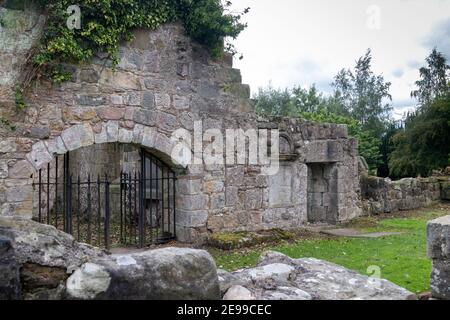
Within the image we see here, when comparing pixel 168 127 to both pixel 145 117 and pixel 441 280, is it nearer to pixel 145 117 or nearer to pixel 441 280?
pixel 145 117

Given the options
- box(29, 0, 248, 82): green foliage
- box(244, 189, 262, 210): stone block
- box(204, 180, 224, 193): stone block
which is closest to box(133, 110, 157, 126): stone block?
box(29, 0, 248, 82): green foliage

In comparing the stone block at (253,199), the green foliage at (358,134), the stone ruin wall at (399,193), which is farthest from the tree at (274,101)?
the stone block at (253,199)

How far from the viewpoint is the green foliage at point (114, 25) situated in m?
6.41

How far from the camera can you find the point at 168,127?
754 centimetres

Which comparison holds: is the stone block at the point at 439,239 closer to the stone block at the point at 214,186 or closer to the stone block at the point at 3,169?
the stone block at the point at 214,186

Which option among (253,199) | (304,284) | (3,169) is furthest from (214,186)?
(304,284)

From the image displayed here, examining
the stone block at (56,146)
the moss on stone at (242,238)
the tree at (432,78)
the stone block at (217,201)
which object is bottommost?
the moss on stone at (242,238)

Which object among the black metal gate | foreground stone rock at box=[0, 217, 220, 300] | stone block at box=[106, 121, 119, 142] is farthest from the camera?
stone block at box=[106, 121, 119, 142]

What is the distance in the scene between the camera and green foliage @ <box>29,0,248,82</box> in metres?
6.41

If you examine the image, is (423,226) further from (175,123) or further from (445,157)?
(445,157)

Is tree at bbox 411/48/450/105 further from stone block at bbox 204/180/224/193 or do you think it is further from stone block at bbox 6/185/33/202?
stone block at bbox 6/185/33/202

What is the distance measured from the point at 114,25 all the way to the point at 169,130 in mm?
1817

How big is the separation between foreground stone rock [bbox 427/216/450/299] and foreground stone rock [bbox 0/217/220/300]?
165cm

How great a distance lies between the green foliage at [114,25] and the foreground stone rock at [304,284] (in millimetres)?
4693
